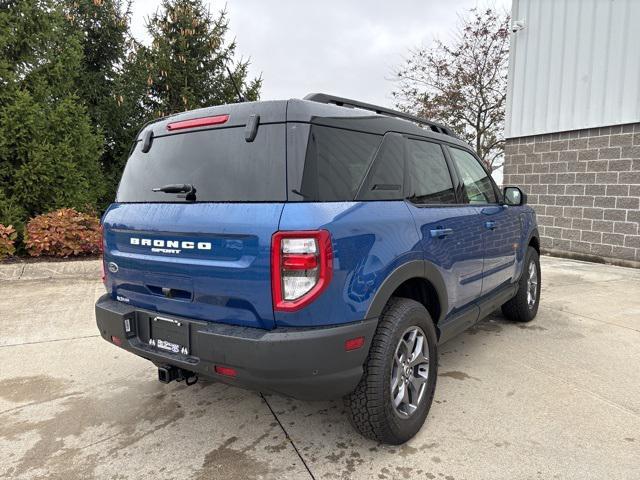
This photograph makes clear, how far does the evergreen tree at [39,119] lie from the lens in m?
7.66

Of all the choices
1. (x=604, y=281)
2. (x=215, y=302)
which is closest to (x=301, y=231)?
(x=215, y=302)

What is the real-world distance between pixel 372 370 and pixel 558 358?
2.31 meters

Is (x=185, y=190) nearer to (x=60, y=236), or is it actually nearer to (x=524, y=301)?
(x=524, y=301)

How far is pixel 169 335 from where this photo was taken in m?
2.27

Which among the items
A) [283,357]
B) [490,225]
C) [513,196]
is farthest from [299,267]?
[513,196]

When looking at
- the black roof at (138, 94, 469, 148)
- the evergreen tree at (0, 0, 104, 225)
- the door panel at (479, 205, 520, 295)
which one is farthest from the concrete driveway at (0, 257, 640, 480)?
the evergreen tree at (0, 0, 104, 225)

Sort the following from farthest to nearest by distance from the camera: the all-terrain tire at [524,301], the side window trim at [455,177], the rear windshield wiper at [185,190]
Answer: the all-terrain tire at [524,301]
the side window trim at [455,177]
the rear windshield wiper at [185,190]

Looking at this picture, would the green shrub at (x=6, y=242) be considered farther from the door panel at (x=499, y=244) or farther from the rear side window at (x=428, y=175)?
the door panel at (x=499, y=244)

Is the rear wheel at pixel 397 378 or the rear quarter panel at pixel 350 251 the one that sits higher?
the rear quarter panel at pixel 350 251

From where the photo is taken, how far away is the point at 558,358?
369 centimetres

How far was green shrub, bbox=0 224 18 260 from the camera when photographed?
23.2 ft

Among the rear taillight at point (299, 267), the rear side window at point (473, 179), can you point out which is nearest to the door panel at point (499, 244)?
the rear side window at point (473, 179)

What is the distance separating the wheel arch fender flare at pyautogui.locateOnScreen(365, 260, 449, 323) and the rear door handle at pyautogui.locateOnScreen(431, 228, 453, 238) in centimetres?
19

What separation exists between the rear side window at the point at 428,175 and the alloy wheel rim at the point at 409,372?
825mm
